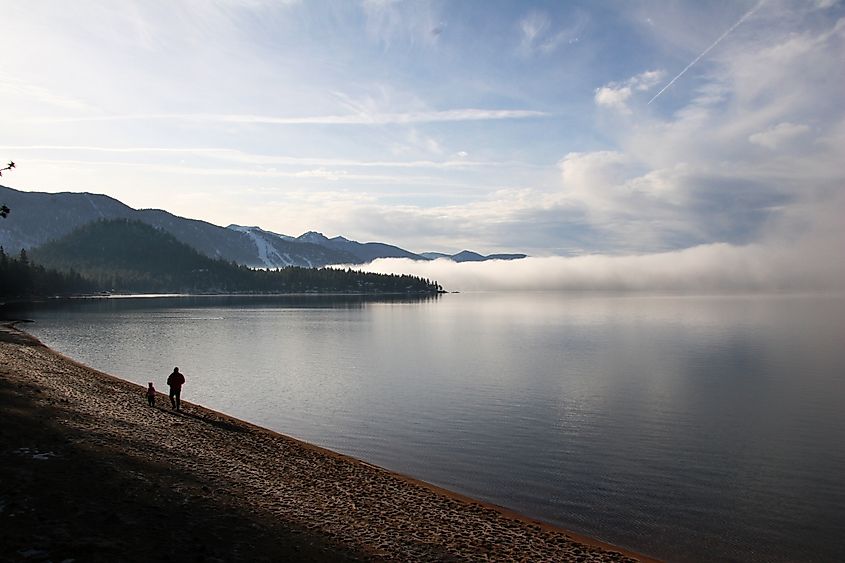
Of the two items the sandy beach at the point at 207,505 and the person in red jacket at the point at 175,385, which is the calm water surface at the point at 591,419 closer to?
the sandy beach at the point at 207,505

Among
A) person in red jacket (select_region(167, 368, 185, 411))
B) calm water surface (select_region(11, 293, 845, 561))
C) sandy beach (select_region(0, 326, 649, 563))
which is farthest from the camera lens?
person in red jacket (select_region(167, 368, 185, 411))

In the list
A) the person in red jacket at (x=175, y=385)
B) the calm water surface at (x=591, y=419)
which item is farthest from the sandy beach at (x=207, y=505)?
the person in red jacket at (x=175, y=385)

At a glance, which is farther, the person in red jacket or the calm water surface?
the person in red jacket

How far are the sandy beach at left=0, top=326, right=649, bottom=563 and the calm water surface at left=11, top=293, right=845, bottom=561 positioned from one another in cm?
448

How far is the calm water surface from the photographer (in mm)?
26344

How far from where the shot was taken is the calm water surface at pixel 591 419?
26.3 m

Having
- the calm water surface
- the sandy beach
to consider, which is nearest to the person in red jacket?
the calm water surface

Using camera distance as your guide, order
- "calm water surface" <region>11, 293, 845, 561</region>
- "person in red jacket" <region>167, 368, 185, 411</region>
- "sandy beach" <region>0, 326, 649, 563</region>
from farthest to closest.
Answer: "person in red jacket" <region>167, 368, 185, 411</region>, "calm water surface" <region>11, 293, 845, 561</region>, "sandy beach" <region>0, 326, 649, 563</region>

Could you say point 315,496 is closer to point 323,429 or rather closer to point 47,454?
point 47,454

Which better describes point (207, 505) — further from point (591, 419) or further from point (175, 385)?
point (591, 419)

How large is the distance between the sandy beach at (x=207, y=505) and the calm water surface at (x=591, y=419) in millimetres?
4482

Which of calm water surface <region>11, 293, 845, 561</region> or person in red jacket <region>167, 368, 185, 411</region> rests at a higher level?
person in red jacket <region>167, 368, 185, 411</region>

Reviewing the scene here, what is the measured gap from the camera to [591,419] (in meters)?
45.2

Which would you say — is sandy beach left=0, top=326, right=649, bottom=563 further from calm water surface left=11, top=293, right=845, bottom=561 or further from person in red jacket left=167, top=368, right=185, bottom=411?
person in red jacket left=167, top=368, right=185, bottom=411
